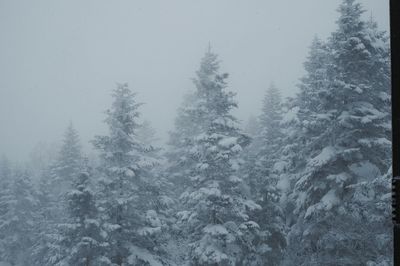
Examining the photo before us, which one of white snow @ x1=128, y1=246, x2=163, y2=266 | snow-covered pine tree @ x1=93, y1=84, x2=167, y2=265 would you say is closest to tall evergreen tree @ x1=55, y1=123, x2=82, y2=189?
snow-covered pine tree @ x1=93, y1=84, x2=167, y2=265

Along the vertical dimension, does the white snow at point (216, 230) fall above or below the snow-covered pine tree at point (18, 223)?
above

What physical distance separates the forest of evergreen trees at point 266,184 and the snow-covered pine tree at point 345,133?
0.17 feet

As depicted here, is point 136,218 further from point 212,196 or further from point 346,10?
point 346,10

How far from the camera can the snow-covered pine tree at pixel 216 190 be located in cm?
2158

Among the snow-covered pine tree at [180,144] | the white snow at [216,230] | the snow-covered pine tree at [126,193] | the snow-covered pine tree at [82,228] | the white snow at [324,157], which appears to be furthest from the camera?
the snow-covered pine tree at [180,144]

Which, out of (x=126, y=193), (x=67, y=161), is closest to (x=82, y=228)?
(x=126, y=193)

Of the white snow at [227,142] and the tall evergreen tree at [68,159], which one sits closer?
the white snow at [227,142]

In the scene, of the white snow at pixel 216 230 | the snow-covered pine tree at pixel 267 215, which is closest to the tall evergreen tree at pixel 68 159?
the snow-covered pine tree at pixel 267 215

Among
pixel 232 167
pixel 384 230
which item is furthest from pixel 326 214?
pixel 232 167

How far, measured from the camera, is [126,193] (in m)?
23.9

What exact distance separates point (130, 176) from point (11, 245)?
3078cm

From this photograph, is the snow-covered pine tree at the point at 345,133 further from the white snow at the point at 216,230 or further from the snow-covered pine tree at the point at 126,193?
the snow-covered pine tree at the point at 126,193

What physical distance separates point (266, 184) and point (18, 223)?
34441 millimetres

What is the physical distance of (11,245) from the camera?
46.6 meters
